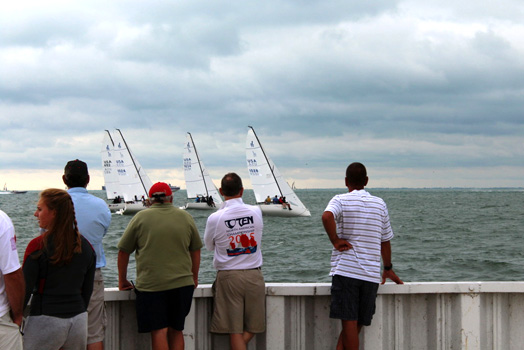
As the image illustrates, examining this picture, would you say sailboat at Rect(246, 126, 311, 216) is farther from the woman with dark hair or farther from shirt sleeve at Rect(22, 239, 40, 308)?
shirt sleeve at Rect(22, 239, 40, 308)

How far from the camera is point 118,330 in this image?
169 inches

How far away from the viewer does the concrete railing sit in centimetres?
434

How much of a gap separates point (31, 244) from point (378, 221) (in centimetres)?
229

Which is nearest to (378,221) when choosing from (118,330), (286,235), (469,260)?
(118,330)

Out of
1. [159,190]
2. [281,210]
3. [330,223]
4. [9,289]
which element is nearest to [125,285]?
[159,190]

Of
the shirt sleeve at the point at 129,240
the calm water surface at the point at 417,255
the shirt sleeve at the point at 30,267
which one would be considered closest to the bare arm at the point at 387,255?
the shirt sleeve at the point at 129,240

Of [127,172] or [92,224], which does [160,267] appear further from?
[127,172]

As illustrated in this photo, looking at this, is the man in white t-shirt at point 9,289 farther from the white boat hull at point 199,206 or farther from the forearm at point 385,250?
the white boat hull at point 199,206

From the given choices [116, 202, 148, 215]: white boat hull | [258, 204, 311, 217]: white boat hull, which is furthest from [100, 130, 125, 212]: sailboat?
[258, 204, 311, 217]: white boat hull

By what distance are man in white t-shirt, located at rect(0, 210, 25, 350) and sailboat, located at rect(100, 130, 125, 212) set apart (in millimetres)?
57004

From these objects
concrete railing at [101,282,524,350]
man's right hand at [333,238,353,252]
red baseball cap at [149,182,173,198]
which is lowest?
concrete railing at [101,282,524,350]

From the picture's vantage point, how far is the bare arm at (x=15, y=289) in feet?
9.91

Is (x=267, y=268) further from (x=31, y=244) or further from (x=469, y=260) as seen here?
(x=31, y=244)

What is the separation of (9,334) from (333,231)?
2.07 metres
